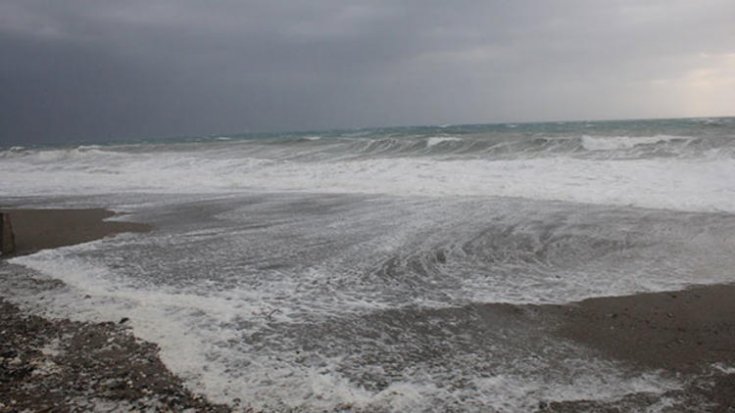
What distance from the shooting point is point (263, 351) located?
330cm

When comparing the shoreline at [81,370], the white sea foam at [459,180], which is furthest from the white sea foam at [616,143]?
the shoreline at [81,370]

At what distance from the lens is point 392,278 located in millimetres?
4949

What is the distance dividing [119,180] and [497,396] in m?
16.8

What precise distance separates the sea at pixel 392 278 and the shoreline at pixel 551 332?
0.14 meters

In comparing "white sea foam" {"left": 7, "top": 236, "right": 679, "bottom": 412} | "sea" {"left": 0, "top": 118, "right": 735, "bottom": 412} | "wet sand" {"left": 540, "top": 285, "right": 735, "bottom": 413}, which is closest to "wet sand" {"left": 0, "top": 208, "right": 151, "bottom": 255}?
"sea" {"left": 0, "top": 118, "right": 735, "bottom": 412}

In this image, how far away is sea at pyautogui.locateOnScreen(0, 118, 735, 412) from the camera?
2.92 m

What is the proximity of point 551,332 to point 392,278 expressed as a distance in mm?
1739

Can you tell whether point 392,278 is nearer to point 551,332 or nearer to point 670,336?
point 551,332

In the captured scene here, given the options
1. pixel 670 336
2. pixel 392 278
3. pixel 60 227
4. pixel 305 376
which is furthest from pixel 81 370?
pixel 60 227

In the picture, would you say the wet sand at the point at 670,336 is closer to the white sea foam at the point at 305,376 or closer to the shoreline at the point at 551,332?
the shoreline at the point at 551,332

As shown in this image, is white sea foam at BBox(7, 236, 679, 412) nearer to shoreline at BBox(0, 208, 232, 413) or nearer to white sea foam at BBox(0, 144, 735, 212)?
shoreline at BBox(0, 208, 232, 413)

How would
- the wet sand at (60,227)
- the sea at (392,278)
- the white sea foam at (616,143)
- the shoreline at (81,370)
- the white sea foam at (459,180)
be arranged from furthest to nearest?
the white sea foam at (616,143) → the white sea foam at (459,180) → the wet sand at (60,227) → the sea at (392,278) → the shoreline at (81,370)

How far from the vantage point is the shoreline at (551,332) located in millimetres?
2697

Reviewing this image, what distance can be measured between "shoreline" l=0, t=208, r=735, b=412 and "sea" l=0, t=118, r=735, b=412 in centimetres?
14
